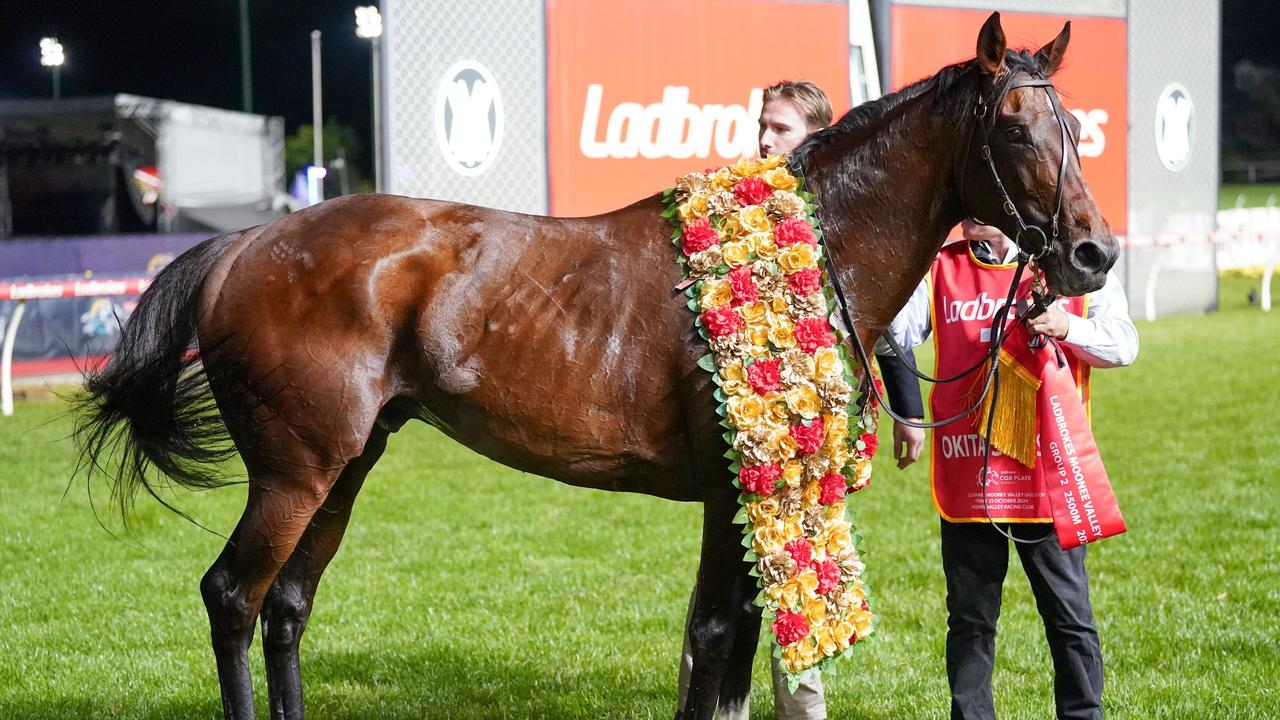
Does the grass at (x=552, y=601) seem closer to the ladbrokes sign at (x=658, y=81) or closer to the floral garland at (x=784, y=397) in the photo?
the floral garland at (x=784, y=397)

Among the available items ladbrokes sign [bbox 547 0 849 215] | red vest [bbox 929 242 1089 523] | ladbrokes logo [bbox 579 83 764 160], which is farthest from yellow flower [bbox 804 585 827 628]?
ladbrokes logo [bbox 579 83 764 160]

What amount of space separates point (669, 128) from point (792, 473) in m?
10.6

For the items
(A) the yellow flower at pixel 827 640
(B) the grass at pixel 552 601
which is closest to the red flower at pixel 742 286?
(A) the yellow flower at pixel 827 640

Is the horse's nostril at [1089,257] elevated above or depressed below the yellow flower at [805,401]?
above

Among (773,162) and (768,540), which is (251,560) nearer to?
(768,540)

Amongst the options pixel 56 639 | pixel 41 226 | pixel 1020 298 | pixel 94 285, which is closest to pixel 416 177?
pixel 94 285

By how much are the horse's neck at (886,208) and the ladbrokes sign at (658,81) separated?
9.81 meters

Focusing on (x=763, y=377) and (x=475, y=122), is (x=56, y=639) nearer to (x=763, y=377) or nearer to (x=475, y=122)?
(x=763, y=377)

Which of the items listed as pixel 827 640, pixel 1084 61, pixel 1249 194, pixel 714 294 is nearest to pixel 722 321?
pixel 714 294

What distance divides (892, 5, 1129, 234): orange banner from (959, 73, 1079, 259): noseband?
11803mm

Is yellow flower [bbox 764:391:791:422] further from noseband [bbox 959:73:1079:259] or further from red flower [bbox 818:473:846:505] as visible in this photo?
noseband [bbox 959:73:1079:259]

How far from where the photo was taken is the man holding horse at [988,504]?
3.23m

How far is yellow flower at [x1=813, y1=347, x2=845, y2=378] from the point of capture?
2.86m

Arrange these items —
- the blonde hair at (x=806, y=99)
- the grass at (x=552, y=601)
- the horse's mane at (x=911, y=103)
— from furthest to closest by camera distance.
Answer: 1. the grass at (x=552, y=601)
2. the blonde hair at (x=806, y=99)
3. the horse's mane at (x=911, y=103)
